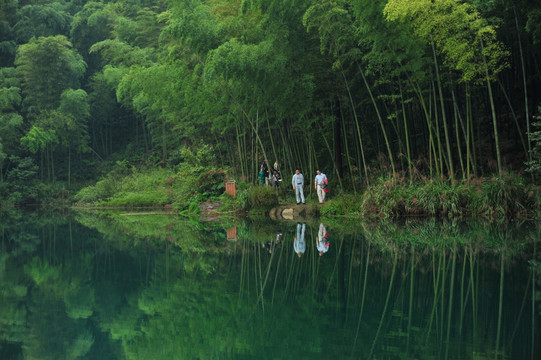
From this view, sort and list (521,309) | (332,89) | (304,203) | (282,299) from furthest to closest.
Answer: (332,89) < (304,203) < (282,299) < (521,309)

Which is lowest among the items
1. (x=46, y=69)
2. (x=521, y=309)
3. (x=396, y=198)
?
(x=521, y=309)

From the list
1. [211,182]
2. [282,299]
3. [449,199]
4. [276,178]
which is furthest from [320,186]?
[282,299]

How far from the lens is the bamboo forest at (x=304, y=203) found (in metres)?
5.02

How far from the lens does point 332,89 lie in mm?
18609

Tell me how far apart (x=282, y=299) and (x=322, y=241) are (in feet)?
16.0

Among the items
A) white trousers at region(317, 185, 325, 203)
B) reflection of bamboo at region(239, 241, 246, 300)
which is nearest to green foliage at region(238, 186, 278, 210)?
white trousers at region(317, 185, 325, 203)

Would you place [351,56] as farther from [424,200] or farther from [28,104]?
[28,104]

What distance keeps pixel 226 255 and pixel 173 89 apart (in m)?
12.1

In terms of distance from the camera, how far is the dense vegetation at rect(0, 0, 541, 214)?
14.4m

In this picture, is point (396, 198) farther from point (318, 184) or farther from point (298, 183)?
point (298, 183)

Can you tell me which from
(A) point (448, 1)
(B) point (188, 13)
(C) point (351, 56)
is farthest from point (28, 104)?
(A) point (448, 1)

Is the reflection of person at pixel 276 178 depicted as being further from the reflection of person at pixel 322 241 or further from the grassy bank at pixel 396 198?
the reflection of person at pixel 322 241

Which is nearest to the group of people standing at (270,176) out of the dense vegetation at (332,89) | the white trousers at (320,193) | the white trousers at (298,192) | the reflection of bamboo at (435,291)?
the dense vegetation at (332,89)

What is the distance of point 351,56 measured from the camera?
638 inches
